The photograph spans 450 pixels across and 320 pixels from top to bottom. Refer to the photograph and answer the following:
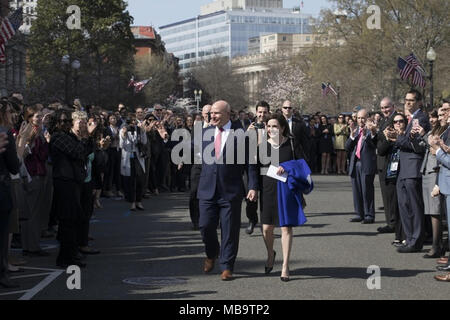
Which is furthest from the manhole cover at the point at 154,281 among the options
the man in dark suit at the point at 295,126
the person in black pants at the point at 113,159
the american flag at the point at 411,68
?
the american flag at the point at 411,68

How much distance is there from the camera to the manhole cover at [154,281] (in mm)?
9508

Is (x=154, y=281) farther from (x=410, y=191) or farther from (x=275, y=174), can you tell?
(x=410, y=191)

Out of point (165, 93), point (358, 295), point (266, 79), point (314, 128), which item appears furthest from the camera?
point (266, 79)

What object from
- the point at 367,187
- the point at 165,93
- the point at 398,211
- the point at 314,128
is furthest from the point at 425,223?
the point at 165,93

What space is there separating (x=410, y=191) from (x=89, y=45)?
52287 millimetres

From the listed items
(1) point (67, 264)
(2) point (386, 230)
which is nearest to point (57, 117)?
(1) point (67, 264)

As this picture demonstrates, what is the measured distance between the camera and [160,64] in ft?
Answer: 313

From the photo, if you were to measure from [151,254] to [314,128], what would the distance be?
21.8 metres

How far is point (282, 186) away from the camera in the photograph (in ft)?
33.5

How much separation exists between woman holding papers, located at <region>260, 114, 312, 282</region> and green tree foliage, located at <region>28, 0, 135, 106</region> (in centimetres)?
4763

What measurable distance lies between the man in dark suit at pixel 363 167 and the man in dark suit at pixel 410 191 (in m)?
2.91

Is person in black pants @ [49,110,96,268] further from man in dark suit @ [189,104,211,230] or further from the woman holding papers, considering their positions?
man in dark suit @ [189,104,211,230]

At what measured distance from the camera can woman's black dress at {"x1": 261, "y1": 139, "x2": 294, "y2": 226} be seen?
10391mm
